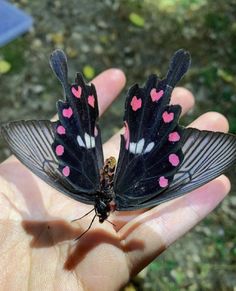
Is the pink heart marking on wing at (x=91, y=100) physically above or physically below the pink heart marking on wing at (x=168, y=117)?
below

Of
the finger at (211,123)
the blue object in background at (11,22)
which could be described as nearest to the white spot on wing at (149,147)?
the finger at (211,123)

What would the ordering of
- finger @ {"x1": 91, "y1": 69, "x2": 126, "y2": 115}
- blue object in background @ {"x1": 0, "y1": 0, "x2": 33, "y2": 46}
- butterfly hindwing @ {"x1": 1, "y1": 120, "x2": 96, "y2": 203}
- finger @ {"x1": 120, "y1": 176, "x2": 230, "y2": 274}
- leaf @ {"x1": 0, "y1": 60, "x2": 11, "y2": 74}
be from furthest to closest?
blue object in background @ {"x1": 0, "y1": 0, "x2": 33, "y2": 46}, leaf @ {"x1": 0, "y1": 60, "x2": 11, "y2": 74}, finger @ {"x1": 91, "y1": 69, "x2": 126, "y2": 115}, finger @ {"x1": 120, "y1": 176, "x2": 230, "y2": 274}, butterfly hindwing @ {"x1": 1, "y1": 120, "x2": 96, "y2": 203}

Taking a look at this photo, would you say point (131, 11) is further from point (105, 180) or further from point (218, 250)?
point (105, 180)

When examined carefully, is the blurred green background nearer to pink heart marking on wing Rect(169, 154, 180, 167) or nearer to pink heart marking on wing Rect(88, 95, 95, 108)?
pink heart marking on wing Rect(169, 154, 180, 167)

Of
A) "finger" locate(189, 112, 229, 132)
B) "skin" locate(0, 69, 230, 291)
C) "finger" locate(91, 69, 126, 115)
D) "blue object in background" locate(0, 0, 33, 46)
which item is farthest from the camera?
"blue object in background" locate(0, 0, 33, 46)

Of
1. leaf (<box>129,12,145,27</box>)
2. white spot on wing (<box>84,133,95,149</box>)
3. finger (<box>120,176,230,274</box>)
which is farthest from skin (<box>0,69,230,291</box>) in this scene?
leaf (<box>129,12,145,27</box>)

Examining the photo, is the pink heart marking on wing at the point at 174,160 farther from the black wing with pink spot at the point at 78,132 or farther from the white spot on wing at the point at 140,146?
the black wing with pink spot at the point at 78,132

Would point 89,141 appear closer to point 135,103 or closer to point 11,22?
point 135,103
